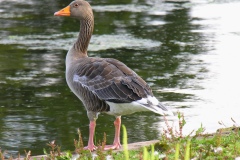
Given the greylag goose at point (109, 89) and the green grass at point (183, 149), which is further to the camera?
the greylag goose at point (109, 89)

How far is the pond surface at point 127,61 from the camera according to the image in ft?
30.6

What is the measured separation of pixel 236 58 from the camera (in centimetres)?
1390

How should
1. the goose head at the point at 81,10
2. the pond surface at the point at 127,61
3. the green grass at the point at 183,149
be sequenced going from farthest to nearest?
the pond surface at the point at 127,61 < the goose head at the point at 81,10 < the green grass at the point at 183,149

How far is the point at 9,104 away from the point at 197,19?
357 inches

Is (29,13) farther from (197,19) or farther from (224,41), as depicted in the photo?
(224,41)

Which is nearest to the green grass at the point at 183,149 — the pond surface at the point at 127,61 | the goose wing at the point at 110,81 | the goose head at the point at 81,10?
the goose wing at the point at 110,81

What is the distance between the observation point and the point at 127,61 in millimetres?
13352

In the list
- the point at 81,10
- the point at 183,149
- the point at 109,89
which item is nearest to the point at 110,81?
the point at 109,89

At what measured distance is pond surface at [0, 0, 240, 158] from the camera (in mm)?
9312

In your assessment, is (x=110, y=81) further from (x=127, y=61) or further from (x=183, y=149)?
(x=127, y=61)

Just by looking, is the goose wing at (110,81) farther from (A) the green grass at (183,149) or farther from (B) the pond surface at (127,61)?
(B) the pond surface at (127,61)

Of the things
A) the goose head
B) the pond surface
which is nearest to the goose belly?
the pond surface

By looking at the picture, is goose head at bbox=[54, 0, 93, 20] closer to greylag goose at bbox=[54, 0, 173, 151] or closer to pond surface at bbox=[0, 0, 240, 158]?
greylag goose at bbox=[54, 0, 173, 151]

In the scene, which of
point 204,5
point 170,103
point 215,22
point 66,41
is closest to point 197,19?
point 215,22
